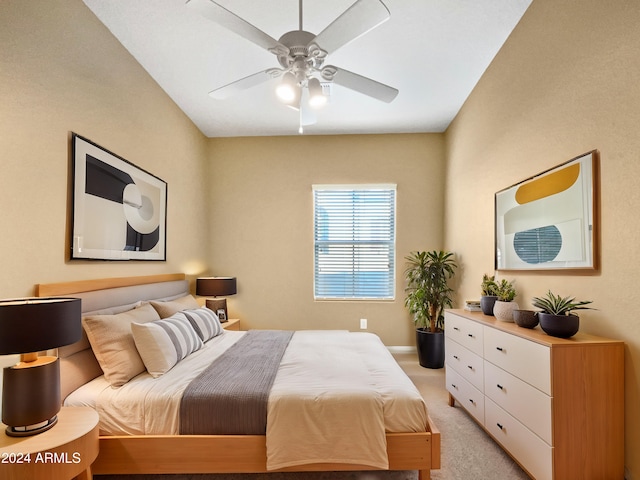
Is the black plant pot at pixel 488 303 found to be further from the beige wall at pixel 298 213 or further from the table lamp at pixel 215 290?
the table lamp at pixel 215 290

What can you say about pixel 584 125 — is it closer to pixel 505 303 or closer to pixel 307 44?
pixel 505 303

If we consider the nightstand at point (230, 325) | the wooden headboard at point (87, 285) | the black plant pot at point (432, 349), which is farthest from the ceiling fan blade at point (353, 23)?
the black plant pot at point (432, 349)

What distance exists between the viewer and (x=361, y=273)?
177 inches

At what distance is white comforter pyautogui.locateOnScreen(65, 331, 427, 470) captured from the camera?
5.55ft

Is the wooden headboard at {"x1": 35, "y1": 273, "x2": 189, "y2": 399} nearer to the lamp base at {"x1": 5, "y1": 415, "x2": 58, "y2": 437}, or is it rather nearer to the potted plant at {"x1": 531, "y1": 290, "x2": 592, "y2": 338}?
the lamp base at {"x1": 5, "y1": 415, "x2": 58, "y2": 437}

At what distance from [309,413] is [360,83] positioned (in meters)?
2.06

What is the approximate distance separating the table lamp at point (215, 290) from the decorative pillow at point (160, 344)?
142cm

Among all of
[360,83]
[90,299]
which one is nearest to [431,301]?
[360,83]

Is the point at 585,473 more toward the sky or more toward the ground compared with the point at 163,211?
more toward the ground

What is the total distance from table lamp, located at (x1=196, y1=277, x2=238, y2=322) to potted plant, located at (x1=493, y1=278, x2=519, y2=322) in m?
2.82

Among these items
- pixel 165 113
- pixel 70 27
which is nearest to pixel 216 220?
pixel 165 113

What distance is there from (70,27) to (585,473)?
12.7 feet

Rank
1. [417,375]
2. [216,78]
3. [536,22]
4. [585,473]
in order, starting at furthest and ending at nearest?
[417,375], [216,78], [536,22], [585,473]

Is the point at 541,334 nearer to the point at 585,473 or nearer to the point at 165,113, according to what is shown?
the point at 585,473
